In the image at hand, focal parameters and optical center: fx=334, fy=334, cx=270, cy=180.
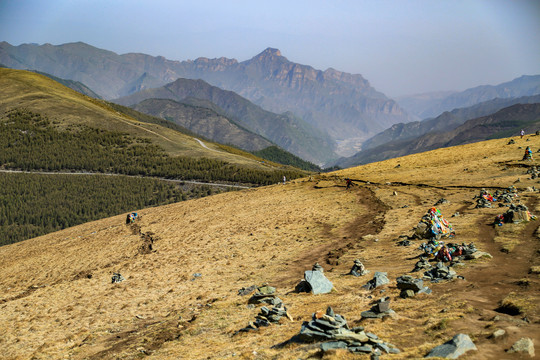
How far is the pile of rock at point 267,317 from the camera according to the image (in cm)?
1536

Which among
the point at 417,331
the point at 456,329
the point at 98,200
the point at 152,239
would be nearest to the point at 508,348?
the point at 456,329

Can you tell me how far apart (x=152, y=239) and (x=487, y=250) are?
115 feet

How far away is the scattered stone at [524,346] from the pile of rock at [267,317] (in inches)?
335

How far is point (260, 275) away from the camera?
→ 2430 centimetres

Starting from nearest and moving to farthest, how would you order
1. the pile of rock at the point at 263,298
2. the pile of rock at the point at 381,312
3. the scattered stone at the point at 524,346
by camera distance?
the scattered stone at the point at 524,346 < the pile of rock at the point at 381,312 < the pile of rock at the point at 263,298

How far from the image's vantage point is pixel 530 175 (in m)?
42.3

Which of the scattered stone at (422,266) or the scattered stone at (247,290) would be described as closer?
the scattered stone at (422,266)

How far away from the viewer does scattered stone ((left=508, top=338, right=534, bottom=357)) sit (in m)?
9.48

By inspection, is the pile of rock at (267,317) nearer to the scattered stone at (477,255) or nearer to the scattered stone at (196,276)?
the scattered stone at (196,276)

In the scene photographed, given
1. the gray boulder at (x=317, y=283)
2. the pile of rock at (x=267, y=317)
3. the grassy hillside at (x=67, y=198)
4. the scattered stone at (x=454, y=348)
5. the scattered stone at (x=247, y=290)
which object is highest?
the scattered stone at (x=454, y=348)

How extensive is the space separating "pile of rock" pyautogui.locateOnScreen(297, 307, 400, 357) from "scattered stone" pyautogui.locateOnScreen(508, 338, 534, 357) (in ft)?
10.5

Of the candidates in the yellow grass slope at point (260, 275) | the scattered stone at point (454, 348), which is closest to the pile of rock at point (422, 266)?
the yellow grass slope at point (260, 275)

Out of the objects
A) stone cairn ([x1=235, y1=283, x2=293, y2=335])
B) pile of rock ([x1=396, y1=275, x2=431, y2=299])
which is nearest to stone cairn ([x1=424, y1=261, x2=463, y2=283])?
pile of rock ([x1=396, y1=275, x2=431, y2=299])

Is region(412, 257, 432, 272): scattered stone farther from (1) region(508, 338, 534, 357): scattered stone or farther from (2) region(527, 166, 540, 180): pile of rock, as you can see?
(2) region(527, 166, 540, 180): pile of rock
